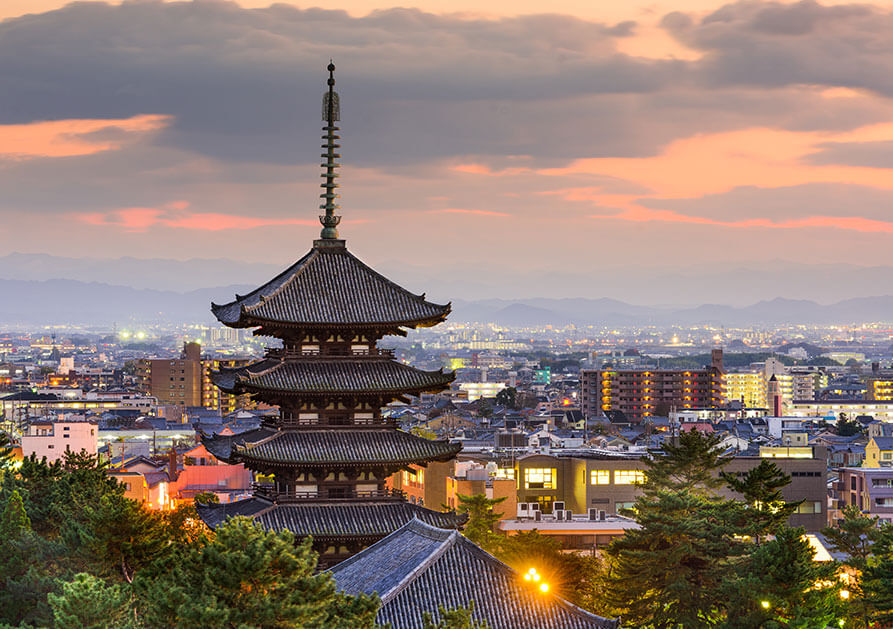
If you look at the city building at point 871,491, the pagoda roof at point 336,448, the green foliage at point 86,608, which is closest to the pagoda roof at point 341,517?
the pagoda roof at point 336,448

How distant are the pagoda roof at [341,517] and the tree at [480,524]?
13.3 m

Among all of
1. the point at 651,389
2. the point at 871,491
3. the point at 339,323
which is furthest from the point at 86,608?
the point at 651,389

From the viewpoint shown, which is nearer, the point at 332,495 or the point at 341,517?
the point at 341,517

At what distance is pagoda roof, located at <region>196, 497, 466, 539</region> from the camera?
123 ft

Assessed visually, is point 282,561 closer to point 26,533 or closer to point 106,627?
point 106,627

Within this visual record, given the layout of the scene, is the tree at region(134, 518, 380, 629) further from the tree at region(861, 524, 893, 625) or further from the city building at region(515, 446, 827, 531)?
the city building at region(515, 446, 827, 531)

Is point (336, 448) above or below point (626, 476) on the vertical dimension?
above

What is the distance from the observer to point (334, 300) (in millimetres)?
40000

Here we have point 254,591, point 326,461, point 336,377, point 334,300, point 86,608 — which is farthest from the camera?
point 334,300

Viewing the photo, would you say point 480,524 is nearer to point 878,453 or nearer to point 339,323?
point 339,323

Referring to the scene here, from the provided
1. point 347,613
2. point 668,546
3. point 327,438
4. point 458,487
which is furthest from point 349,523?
point 458,487

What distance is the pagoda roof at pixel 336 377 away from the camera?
126 ft

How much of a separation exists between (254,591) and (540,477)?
202ft

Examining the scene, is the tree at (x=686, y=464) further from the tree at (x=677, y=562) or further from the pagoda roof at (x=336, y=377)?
the pagoda roof at (x=336, y=377)
